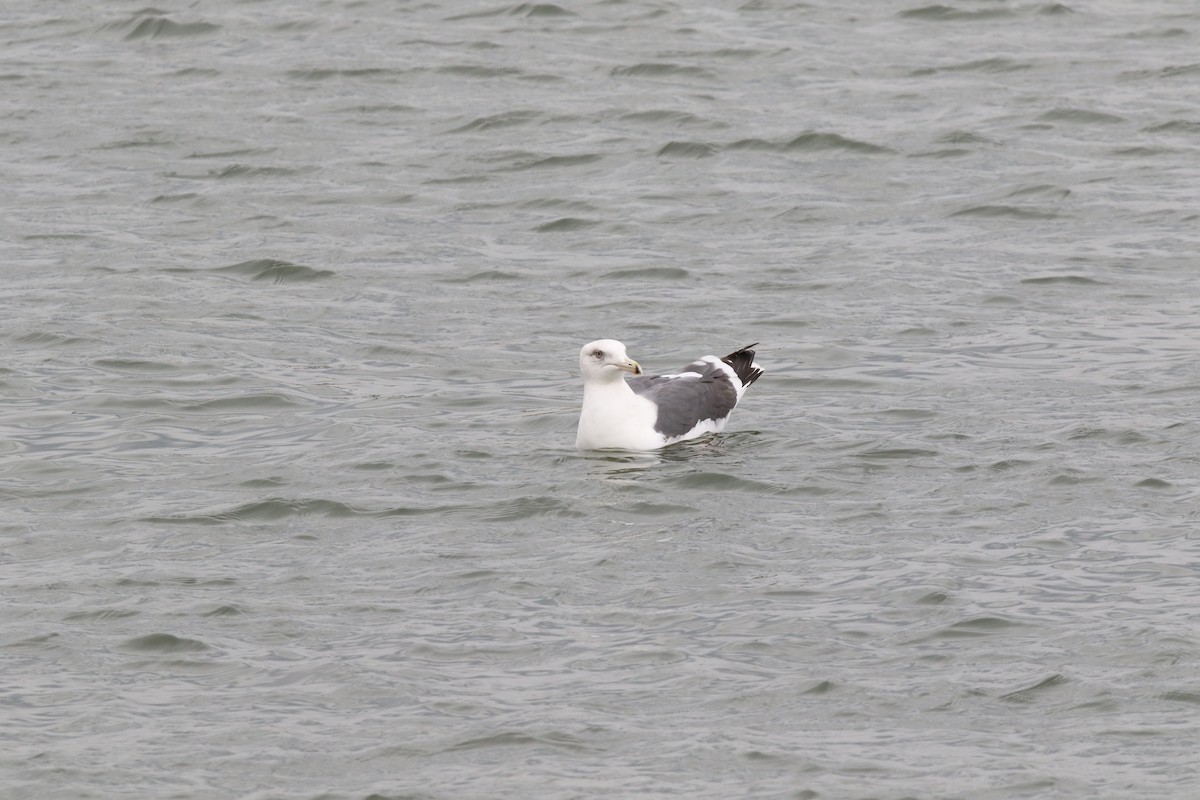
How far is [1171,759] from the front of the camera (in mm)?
9617

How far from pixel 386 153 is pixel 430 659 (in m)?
13.2

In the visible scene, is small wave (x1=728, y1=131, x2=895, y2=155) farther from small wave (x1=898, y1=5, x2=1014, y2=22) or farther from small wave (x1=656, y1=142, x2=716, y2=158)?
small wave (x1=898, y1=5, x2=1014, y2=22)

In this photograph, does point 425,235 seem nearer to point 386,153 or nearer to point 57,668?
point 386,153

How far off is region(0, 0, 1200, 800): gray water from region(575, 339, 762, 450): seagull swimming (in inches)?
7.3

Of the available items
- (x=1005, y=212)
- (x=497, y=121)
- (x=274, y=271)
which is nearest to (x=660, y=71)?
(x=497, y=121)

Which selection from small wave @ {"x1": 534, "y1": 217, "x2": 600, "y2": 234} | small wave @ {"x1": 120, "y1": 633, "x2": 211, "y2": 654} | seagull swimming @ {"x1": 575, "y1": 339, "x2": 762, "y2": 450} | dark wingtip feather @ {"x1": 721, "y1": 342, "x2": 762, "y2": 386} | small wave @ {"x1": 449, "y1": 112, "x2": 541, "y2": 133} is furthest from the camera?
small wave @ {"x1": 449, "y1": 112, "x2": 541, "y2": 133}

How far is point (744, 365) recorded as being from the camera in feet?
51.8

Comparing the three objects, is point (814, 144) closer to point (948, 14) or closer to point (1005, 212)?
point (1005, 212)

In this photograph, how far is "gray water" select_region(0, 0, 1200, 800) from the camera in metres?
10.2

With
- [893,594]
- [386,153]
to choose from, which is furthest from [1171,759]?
[386,153]

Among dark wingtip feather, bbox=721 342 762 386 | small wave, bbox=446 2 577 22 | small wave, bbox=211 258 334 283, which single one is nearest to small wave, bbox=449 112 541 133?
small wave, bbox=446 2 577 22

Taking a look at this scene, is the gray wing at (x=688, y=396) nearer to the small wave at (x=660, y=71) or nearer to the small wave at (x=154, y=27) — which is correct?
the small wave at (x=660, y=71)

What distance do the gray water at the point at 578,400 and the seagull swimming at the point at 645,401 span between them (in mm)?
186

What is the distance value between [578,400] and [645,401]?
1.26 metres
